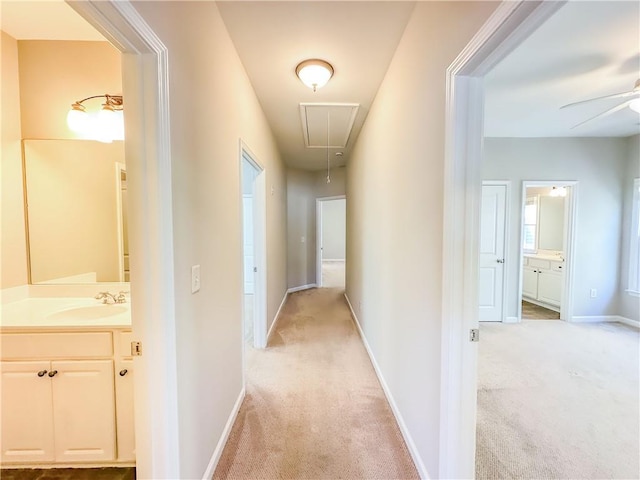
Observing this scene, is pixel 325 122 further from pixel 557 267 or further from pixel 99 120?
pixel 557 267

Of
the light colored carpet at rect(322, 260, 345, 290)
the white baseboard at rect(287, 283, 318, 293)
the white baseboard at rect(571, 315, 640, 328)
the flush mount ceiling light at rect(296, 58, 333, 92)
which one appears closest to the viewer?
the flush mount ceiling light at rect(296, 58, 333, 92)

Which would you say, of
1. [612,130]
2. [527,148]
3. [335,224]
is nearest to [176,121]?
[527,148]

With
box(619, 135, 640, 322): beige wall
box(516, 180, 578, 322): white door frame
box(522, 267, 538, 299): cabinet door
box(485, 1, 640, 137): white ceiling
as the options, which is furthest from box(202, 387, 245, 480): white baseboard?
box(619, 135, 640, 322): beige wall

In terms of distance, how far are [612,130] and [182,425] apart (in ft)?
18.1

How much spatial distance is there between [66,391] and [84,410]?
5.3 inches

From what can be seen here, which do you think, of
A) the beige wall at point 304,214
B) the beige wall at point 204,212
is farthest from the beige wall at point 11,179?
the beige wall at point 304,214

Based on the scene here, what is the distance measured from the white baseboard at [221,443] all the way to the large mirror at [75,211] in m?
1.17

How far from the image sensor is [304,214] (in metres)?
6.19

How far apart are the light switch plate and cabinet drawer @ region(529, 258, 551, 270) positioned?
5.56 m

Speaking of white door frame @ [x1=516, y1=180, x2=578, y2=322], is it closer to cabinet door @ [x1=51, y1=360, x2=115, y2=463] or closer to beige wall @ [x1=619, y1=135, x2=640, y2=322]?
beige wall @ [x1=619, y1=135, x2=640, y2=322]

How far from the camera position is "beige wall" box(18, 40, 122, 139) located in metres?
1.75

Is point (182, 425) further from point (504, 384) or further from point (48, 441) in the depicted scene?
point (504, 384)

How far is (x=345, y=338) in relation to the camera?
11.1 feet

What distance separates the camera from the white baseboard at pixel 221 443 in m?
1.47
